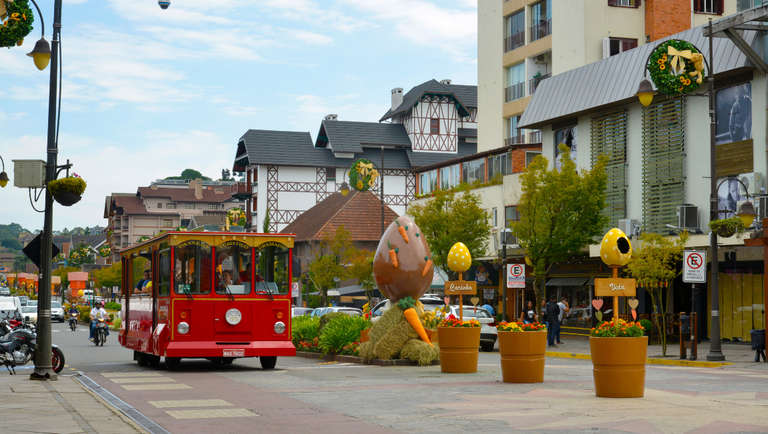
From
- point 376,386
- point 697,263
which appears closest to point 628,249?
point 376,386

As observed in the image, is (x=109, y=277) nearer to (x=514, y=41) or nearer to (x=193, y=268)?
(x=514, y=41)

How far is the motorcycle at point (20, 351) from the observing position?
18672mm

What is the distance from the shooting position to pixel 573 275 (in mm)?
36969

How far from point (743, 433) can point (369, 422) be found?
409 cm

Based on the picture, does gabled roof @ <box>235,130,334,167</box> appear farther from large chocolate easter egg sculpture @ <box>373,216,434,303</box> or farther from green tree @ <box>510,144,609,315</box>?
large chocolate easter egg sculpture @ <box>373,216,434,303</box>

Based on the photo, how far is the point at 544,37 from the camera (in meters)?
45.7

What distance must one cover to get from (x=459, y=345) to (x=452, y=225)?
890 inches

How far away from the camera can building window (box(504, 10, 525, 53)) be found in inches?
1896

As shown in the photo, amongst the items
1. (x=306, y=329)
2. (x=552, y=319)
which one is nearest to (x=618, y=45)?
(x=552, y=319)

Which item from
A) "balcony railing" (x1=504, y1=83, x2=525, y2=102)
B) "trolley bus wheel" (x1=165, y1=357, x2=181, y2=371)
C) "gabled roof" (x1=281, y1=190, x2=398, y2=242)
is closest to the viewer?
"trolley bus wheel" (x1=165, y1=357, x2=181, y2=371)

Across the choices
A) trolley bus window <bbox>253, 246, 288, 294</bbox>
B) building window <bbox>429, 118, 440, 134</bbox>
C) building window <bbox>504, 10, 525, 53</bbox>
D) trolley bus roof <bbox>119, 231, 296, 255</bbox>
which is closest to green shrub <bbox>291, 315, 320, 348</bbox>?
trolley bus window <bbox>253, 246, 288, 294</bbox>

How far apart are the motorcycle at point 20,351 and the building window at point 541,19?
32.7 meters

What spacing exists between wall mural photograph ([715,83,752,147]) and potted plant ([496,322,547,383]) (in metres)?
15.7

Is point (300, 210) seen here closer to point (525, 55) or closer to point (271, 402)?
point (525, 55)
